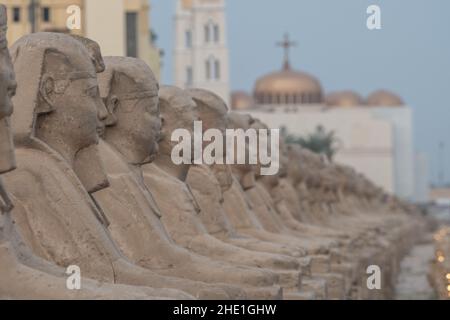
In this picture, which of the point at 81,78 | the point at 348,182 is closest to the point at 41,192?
the point at 81,78

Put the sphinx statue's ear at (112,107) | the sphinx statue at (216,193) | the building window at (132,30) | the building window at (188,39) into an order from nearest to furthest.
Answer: the sphinx statue's ear at (112,107), the sphinx statue at (216,193), the building window at (132,30), the building window at (188,39)

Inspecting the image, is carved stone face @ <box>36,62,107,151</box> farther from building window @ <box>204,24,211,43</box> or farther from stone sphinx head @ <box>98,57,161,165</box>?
building window @ <box>204,24,211,43</box>

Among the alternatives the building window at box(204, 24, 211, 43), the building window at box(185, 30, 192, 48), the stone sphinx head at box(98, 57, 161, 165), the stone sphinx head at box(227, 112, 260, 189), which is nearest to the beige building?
the stone sphinx head at box(227, 112, 260, 189)

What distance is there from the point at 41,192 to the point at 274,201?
458 inches

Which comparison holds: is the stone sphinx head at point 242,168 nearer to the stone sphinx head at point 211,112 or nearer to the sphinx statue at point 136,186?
the stone sphinx head at point 211,112

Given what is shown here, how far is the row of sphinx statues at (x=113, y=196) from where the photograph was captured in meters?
8.70

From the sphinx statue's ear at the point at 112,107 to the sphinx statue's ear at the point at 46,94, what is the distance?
1863mm

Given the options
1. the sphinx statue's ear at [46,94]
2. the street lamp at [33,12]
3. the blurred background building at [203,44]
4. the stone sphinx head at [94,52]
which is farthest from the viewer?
the blurred background building at [203,44]

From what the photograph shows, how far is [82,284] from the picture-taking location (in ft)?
28.0

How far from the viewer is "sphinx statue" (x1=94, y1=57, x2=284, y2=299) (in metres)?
11.5

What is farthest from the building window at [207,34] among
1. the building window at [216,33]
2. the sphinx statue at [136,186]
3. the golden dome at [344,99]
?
the sphinx statue at [136,186]

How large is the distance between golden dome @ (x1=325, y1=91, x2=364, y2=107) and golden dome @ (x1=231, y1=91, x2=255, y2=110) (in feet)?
21.0

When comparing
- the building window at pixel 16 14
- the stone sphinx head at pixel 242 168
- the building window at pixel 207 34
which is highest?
the building window at pixel 207 34
